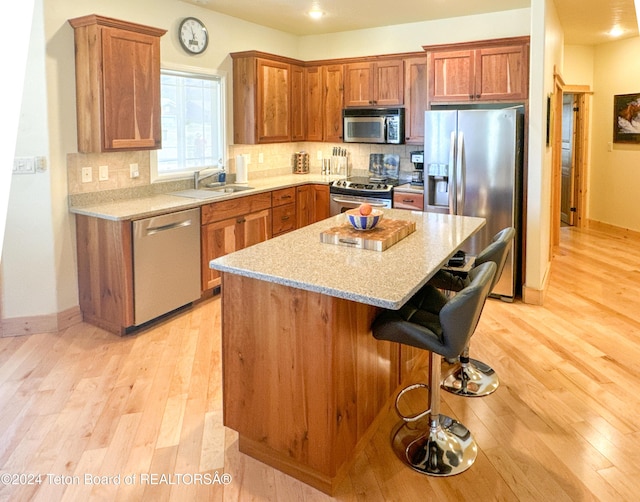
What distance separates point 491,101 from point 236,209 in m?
2.51

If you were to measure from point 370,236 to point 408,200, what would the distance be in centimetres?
261

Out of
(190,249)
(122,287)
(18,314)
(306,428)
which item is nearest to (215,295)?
(190,249)

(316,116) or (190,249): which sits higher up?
(316,116)

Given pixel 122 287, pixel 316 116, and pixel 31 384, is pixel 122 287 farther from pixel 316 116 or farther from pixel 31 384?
pixel 316 116

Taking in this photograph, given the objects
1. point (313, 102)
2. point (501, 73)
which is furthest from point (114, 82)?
point (501, 73)

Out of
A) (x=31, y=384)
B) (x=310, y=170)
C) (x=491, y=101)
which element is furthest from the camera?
(x=310, y=170)

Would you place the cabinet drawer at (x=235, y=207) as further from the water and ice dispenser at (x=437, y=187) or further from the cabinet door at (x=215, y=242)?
the water and ice dispenser at (x=437, y=187)

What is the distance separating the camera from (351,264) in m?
2.27

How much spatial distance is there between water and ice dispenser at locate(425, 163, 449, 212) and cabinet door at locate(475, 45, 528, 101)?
0.75 meters

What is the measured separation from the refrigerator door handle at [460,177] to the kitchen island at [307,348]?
89.3 inches

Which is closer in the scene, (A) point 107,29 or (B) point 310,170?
(A) point 107,29

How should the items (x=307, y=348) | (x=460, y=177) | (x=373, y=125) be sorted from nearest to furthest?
(x=307, y=348) < (x=460, y=177) < (x=373, y=125)

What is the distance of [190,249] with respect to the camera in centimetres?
423

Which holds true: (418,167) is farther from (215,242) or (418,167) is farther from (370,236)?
(370,236)
